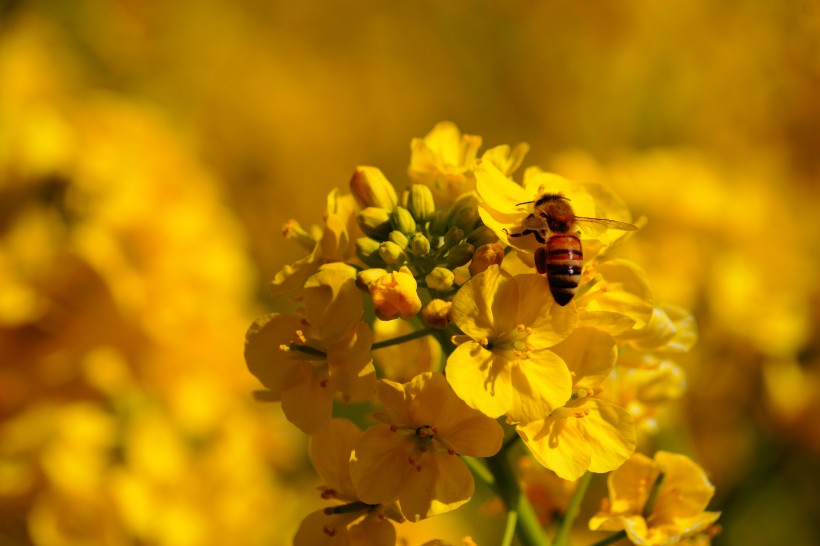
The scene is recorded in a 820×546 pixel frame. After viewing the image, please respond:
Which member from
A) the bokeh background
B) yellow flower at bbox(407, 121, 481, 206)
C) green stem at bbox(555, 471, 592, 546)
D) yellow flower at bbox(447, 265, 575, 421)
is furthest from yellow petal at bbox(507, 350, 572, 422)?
the bokeh background

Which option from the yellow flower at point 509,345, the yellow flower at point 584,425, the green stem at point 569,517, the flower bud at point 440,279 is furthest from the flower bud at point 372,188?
the green stem at point 569,517

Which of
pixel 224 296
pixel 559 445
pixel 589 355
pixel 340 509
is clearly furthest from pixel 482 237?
pixel 224 296

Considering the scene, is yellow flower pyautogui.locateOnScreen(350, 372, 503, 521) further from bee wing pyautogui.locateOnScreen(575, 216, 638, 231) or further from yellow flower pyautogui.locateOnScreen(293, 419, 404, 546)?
bee wing pyautogui.locateOnScreen(575, 216, 638, 231)

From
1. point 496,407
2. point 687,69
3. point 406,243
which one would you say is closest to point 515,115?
point 687,69

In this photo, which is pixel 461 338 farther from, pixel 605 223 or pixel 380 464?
pixel 605 223

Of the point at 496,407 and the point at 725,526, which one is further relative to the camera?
the point at 725,526

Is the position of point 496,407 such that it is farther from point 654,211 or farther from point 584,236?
point 654,211
